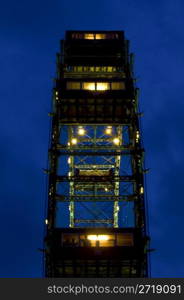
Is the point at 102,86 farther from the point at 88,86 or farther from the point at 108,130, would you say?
the point at 108,130

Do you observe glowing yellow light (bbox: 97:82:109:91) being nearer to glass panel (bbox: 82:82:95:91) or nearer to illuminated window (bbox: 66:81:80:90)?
glass panel (bbox: 82:82:95:91)

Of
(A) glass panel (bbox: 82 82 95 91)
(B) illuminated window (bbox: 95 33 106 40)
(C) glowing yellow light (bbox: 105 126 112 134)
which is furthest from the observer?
(B) illuminated window (bbox: 95 33 106 40)

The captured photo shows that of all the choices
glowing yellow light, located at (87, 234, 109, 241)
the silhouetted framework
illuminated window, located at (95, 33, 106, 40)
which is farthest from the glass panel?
glowing yellow light, located at (87, 234, 109, 241)

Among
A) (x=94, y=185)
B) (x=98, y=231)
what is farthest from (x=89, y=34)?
(x=98, y=231)

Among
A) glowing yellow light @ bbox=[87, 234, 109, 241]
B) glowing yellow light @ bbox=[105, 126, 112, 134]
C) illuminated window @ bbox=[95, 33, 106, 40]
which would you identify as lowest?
glowing yellow light @ bbox=[87, 234, 109, 241]

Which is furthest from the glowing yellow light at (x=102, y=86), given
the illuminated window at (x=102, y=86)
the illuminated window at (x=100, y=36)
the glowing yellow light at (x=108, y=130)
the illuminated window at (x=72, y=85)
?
the illuminated window at (x=100, y=36)

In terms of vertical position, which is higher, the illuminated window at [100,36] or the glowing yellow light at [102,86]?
the illuminated window at [100,36]

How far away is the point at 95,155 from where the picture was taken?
63.5 metres

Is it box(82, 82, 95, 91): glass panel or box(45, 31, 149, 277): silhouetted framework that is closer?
box(45, 31, 149, 277): silhouetted framework

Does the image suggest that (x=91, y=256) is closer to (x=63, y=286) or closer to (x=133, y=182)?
(x=133, y=182)

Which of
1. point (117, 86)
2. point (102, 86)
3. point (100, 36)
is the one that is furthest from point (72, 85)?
point (100, 36)

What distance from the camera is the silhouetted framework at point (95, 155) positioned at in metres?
50.9

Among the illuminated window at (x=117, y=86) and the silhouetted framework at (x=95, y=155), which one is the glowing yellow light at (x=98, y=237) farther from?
the illuminated window at (x=117, y=86)

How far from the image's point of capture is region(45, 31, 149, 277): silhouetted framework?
2004 inches
